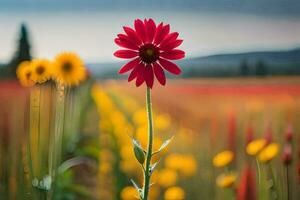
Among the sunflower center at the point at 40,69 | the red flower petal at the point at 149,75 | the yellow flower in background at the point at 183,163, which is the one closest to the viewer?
the red flower petal at the point at 149,75

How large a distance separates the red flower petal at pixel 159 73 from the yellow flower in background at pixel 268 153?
0.41 metres

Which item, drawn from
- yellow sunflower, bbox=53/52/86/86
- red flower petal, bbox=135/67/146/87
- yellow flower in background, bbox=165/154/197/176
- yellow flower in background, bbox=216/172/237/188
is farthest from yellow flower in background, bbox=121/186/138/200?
red flower petal, bbox=135/67/146/87

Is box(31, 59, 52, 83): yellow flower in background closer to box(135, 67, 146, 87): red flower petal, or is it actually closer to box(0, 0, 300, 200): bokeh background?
box(0, 0, 300, 200): bokeh background

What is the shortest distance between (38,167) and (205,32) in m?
0.50

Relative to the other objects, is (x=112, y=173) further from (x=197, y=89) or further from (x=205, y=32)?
(x=205, y=32)

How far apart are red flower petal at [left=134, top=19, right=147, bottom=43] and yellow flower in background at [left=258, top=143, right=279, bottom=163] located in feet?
1.51

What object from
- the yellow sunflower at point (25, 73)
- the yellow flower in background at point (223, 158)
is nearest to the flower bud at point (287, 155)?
the yellow flower in background at point (223, 158)

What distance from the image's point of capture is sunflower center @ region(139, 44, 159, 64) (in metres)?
1.24

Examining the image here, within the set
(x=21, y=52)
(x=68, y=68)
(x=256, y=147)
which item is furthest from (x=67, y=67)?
(x=256, y=147)

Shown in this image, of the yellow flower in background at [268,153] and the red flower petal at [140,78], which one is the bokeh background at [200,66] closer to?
the yellow flower in background at [268,153]

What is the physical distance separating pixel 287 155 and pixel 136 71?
1.59ft

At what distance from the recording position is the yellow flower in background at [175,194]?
1.65m

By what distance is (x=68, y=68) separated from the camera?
1.56 m

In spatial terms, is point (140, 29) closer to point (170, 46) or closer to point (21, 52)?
point (170, 46)
